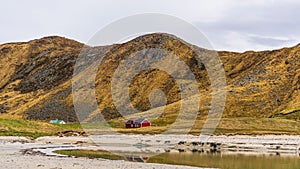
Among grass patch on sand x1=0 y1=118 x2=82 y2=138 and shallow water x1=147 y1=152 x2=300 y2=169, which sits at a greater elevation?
grass patch on sand x1=0 y1=118 x2=82 y2=138

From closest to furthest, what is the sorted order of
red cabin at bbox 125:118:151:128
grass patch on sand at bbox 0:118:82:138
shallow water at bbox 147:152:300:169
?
shallow water at bbox 147:152:300:169 < grass patch on sand at bbox 0:118:82:138 < red cabin at bbox 125:118:151:128

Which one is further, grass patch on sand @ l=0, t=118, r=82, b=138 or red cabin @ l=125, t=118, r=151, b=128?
red cabin @ l=125, t=118, r=151, b=128

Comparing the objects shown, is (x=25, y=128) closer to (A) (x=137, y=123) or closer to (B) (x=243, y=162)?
(A) (x=137, y=123)

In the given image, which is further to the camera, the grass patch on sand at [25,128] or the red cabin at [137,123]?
the red cabin at [137,123]

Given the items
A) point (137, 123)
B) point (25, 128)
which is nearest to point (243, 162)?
point (25, 128)

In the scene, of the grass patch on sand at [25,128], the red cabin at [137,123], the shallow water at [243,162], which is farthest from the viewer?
the red cabin at [137,123]

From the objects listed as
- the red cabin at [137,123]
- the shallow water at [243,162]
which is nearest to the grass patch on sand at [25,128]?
the red cabin at [137,123]

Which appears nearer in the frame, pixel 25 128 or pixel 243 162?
pixel 243 162

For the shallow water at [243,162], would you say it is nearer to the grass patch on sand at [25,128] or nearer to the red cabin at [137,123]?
the grass patch on sand at [25,128]

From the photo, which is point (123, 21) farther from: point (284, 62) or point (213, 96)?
point (284, 62)

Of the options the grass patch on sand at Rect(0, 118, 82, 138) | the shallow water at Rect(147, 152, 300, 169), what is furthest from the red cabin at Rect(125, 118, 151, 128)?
the shallow water at Rect(147, 152, 300, 169)

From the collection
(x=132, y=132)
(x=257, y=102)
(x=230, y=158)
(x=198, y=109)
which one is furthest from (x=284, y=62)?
(x=230, y=158)

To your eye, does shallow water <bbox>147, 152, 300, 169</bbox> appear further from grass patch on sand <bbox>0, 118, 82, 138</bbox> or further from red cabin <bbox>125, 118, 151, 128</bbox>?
red cabin <bbox>125, 118, 151, 128</bbox>

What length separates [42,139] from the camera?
8475cm
